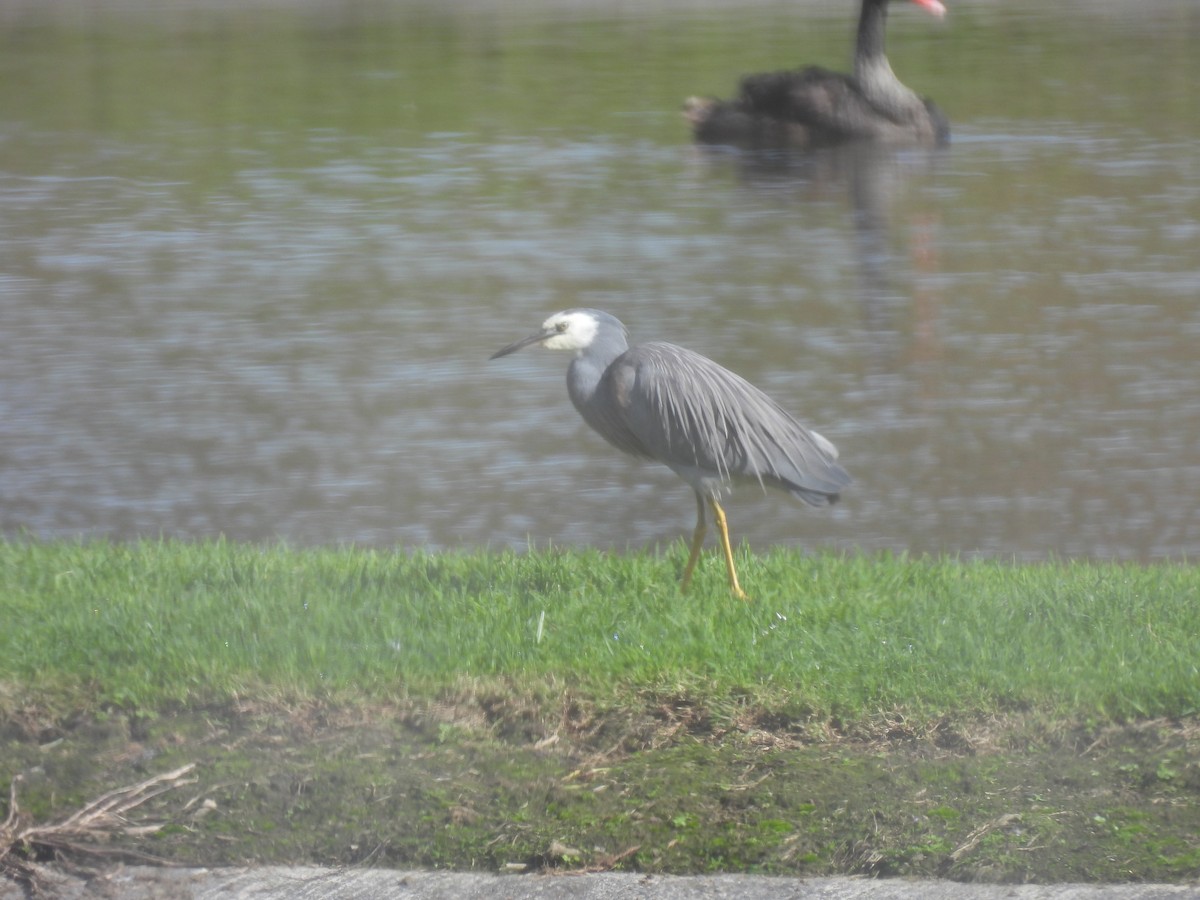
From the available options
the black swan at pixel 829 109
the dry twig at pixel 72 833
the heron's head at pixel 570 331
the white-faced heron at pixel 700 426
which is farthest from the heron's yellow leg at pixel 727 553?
the black swan at pixel 829 109

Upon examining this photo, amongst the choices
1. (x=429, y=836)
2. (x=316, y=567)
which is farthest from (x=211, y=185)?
(x=429, y=836)

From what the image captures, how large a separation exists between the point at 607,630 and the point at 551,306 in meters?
4.83

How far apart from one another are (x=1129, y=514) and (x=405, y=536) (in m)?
2.56

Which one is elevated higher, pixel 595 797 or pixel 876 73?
pixel 876 73

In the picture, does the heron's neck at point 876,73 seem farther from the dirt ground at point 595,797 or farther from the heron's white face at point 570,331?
the dirt ground at point 595,797

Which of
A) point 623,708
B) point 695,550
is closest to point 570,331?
point 695,550

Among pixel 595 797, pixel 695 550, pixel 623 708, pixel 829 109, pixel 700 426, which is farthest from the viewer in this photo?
pixel 829 109

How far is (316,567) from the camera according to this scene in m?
5.91

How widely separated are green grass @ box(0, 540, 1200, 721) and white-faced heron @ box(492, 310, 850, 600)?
1.02 ft

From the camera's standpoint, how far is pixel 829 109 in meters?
15.9

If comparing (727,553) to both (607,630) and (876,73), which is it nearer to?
(607,630)

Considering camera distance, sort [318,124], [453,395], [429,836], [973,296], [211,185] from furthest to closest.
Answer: [318,124] < [211,185] < [973,296] < [453,395] < [429,836]

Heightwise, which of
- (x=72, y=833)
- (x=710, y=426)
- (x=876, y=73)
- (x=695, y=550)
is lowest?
(x=72, y=833)

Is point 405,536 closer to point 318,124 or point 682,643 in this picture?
point 682,643
